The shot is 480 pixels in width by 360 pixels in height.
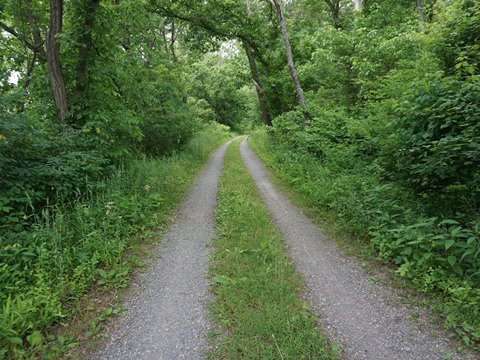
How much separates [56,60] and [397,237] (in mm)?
7965

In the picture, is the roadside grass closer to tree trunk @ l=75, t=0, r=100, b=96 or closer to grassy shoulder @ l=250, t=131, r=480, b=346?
grassy shoulder @ l=250, t=131, r=480, b=346

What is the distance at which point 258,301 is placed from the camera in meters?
2.95

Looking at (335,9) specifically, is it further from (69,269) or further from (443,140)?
(69,269)

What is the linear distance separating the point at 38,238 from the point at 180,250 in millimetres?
2051

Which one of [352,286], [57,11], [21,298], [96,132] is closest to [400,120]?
[352,286]

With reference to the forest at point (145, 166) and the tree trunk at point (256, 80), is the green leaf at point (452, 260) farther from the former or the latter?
the tree trunk at point (256, 80)

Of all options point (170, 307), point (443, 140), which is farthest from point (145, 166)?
point (443, 140)

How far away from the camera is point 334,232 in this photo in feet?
15.9

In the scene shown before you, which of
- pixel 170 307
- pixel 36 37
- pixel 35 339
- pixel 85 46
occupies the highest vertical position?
pixel 36 37

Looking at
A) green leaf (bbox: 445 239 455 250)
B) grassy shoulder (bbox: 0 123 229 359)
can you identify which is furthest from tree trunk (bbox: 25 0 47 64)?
green leaf (bbox: 445 239 455 250)

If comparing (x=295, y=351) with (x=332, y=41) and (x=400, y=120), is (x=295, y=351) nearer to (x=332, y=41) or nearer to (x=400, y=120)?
(x=400, y=120)

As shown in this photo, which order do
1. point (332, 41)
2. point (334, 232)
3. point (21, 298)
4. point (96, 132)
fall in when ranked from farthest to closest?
1. point (332, 41)
2. point (96, 132)
3. point (334, 232)
4. point (21, 298)

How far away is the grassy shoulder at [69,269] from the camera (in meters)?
2.45

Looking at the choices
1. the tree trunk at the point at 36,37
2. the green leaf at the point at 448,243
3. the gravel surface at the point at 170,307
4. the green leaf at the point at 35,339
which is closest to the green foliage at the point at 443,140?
the green leaf at the point at 448,243
